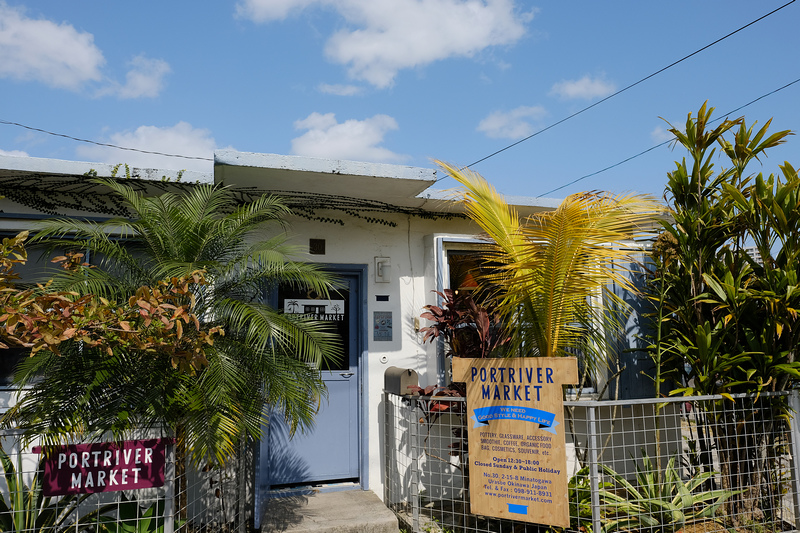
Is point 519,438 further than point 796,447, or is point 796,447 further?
point 796,447

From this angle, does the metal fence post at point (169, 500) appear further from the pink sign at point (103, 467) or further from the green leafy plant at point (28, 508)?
the green leafy plant at point (28, 508)

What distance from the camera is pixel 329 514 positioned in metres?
4.34

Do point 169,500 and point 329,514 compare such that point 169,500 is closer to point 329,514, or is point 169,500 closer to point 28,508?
point 28,508

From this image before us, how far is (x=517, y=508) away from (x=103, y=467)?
2.66 metres

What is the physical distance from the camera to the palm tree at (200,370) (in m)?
3.02

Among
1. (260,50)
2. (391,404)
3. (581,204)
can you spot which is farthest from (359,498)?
(260,50)

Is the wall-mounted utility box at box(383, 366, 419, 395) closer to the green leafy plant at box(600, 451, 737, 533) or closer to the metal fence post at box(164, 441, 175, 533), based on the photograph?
the green leafy plant at box(600, 451, 737, 533)

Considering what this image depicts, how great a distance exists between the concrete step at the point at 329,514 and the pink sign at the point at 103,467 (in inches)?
51.5

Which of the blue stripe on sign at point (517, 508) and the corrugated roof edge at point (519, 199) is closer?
the blue stripe on sign at point (517, 508)

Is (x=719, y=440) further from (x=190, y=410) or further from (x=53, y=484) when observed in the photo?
(x=53, y=484)

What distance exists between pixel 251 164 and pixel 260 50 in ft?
9.54

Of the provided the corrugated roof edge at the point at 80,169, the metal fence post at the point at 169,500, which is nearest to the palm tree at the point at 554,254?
the corrugated roof edge at the point at 80,169

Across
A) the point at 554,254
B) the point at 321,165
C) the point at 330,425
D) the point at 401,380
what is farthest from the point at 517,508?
the point at 321,165

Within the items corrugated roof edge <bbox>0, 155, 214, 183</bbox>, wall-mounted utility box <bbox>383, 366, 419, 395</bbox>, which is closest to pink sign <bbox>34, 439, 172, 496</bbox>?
wall-mounted utility box <bbox>383, 366, 419, 395</bbox>
